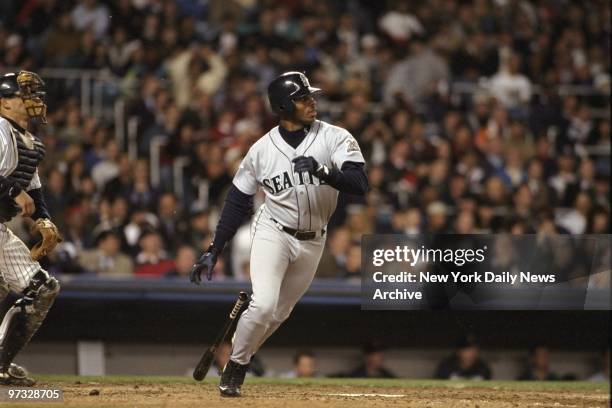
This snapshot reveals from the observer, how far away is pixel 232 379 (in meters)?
7.16

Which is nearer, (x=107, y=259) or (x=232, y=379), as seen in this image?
(x=232, y=379)

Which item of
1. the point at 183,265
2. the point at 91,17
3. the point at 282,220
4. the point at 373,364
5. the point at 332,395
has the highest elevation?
the point at 91,17

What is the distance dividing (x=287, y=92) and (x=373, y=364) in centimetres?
373

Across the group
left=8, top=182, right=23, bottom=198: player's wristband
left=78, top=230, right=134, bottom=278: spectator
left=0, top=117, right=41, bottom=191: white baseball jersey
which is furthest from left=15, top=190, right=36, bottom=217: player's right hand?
left=78, top=230, right=134, bottom=278: spectator

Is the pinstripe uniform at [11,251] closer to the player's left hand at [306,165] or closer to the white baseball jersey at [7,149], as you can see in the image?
the white baseball jersey at [7,149]

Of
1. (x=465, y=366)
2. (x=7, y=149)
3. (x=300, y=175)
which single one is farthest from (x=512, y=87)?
(x=7, y=149)

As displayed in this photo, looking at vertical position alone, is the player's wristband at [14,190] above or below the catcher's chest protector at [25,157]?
below

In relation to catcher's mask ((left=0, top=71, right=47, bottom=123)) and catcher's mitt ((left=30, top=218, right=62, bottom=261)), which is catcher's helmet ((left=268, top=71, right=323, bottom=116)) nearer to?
catcher's mask ((left=0, top=71, right=47, bottom=123))

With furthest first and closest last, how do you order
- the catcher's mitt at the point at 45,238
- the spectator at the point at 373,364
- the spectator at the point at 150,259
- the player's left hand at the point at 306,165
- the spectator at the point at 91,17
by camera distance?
the spectator at the point at 91,17
the spectator at the point at 150,259
the spectator at the point at 373,364
the catcher's mitt at the point at 45,238
the player's left hand at the point at 306,165

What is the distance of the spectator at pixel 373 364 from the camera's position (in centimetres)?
1013

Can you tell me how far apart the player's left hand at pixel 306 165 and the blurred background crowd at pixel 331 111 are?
13.4 feet

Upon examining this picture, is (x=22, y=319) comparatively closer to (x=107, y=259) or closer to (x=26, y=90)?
(x=26, y=90)

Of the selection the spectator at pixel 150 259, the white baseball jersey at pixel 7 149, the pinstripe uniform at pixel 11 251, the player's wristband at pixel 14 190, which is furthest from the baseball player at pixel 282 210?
the spectator at pixel 150 259

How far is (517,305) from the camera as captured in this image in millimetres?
9570
